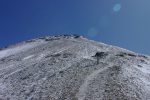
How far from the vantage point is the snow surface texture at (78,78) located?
29016 millimetres

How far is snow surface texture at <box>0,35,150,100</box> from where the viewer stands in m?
29.0

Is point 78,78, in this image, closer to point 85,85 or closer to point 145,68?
point 85,85

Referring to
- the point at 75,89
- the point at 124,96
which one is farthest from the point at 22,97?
the point at 124,96

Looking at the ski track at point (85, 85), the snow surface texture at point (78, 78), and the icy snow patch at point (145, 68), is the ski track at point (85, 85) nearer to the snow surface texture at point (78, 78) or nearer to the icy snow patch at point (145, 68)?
the snow surface texture at point (78, 78)

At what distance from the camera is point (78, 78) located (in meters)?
34.0

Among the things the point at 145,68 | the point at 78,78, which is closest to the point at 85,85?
the point at 78,78

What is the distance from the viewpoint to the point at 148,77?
3472cm

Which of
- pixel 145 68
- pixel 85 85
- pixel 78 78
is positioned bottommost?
pixel 85 85

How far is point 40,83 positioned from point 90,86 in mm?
6525

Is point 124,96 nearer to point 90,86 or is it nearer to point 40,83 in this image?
point 90,86

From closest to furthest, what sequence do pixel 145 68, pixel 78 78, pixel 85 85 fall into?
pixel 85 85
pixel 78 78
pixel 145 68

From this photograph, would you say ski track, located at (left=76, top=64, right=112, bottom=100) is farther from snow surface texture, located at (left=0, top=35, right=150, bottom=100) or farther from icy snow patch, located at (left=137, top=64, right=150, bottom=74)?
icy snow patch, located at (left=137, top=64, right=150, bottom=74)

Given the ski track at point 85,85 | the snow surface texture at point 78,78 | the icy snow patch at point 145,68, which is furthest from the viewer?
the icy snow patch at point 145,68

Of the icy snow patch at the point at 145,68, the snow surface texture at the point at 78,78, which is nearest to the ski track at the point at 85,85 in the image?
the snow surface texture at the point at 78,78
